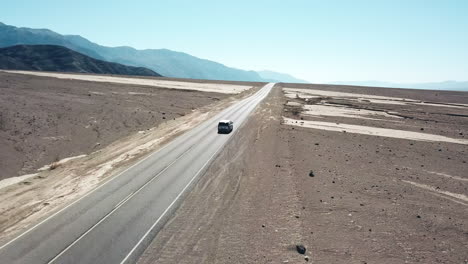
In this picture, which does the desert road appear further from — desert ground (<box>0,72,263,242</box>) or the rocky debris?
the rocky debris

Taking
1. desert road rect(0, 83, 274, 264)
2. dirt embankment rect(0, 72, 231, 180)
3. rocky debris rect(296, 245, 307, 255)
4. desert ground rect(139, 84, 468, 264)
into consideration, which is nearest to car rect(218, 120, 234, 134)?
desert ground rect(139, 84, 468, 264)

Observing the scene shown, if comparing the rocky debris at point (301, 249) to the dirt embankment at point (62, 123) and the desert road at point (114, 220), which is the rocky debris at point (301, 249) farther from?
the dirt embankment at point (62, 123)

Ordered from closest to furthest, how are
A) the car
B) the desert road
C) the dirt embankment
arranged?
the desert road, the dirt embankment, the car

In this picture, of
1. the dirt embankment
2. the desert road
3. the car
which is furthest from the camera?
the car

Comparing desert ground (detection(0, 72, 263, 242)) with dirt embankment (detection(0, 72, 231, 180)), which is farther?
dirt embankment (detection(0, 72, 231, 180))

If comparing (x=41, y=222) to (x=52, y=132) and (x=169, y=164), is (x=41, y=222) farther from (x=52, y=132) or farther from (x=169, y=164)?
(x=52, y=132)

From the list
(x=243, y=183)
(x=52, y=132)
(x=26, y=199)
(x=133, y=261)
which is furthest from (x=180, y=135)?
(x=133, y=261)

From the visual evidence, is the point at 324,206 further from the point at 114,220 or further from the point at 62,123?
the point at 62,123
